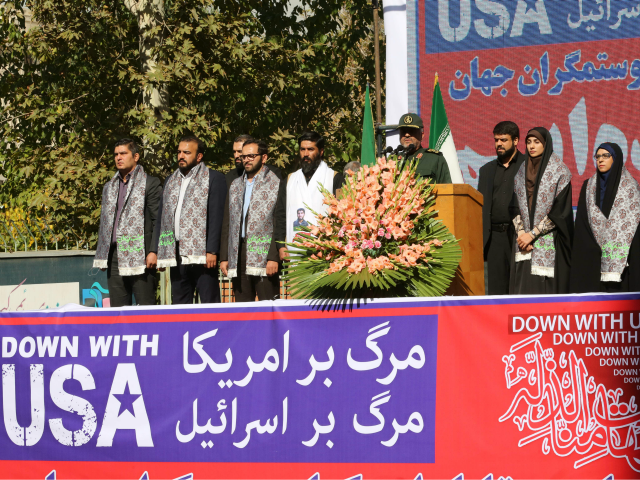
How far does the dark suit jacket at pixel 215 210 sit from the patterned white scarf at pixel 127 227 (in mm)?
158

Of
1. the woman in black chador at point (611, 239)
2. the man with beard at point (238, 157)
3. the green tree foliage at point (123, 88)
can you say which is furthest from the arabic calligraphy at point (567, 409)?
the green tree foliage at point (123, 88)

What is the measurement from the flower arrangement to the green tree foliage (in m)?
6.40

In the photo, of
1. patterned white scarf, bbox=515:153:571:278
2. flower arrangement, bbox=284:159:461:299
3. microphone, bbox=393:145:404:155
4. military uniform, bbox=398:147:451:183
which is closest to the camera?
flower arrangement, bbox=284:159:461:299

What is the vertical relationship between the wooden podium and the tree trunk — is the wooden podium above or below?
below

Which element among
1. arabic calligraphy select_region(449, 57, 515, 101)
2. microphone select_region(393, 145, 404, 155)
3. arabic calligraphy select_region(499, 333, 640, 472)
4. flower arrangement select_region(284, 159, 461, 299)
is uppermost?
arabic calligraphy select_region(449, 57, 515, 101)

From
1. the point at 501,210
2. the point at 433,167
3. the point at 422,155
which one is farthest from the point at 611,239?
the point at 422,155

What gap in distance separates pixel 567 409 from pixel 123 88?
10.2 meters

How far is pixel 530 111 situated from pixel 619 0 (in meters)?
1.45

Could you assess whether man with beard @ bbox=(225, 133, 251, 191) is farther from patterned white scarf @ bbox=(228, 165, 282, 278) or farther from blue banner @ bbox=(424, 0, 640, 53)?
blue banner @ bbox=(424, 0, 640, 53)

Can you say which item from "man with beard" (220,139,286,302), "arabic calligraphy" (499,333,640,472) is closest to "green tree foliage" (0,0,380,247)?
"man with beard" (220,139,286,302)

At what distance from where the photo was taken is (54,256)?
9203mm

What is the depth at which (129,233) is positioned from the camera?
22.1 feet

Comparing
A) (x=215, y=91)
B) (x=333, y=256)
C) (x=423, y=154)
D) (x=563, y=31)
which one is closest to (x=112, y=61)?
(x=215, y=91)

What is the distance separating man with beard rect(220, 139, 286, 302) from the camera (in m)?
6.51
